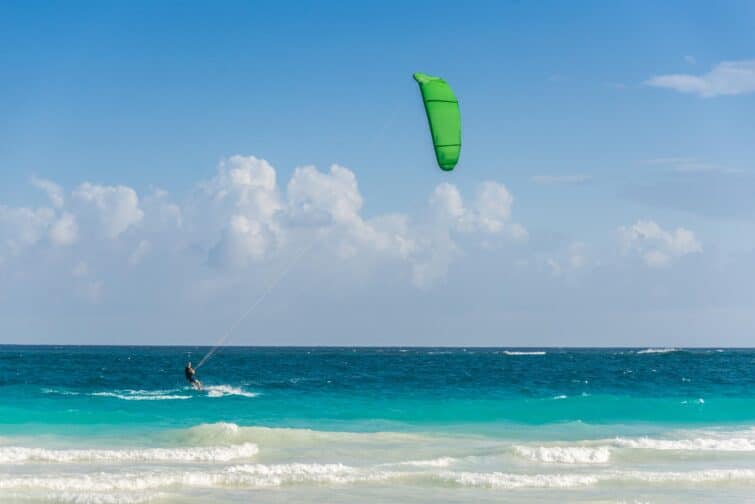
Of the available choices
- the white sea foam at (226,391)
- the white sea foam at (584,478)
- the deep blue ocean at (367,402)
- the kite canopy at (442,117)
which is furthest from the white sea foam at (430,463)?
the white sea foam at (226,391)

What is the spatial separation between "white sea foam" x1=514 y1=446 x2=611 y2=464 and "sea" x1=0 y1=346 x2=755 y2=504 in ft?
0.13

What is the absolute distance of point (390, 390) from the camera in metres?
37.0

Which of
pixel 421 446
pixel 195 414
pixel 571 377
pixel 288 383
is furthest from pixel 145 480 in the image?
pixel 571 377

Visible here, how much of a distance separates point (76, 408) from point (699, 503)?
19497 mm

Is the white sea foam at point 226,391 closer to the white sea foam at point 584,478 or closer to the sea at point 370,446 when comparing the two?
the sea at point 370,446

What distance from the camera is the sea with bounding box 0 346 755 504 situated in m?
15.2

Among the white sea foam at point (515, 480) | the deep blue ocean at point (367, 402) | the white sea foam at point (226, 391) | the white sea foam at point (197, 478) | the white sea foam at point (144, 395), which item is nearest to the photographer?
the white sea foam at point (197, 478)

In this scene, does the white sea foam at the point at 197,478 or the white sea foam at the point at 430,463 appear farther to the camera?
the white sea foam at the point at 430,463

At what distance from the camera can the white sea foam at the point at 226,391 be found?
3422cm

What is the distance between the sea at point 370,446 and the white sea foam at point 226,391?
332 millimetres

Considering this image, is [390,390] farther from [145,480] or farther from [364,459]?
[145,480]

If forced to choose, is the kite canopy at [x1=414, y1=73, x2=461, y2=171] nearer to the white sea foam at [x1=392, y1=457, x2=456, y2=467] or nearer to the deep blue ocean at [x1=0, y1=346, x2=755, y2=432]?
the white sea foam at [x1=392, y1=457, x2=456, y2=467]

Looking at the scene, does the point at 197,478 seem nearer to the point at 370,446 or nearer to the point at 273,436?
the point at 370,446

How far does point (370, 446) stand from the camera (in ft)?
66.6
